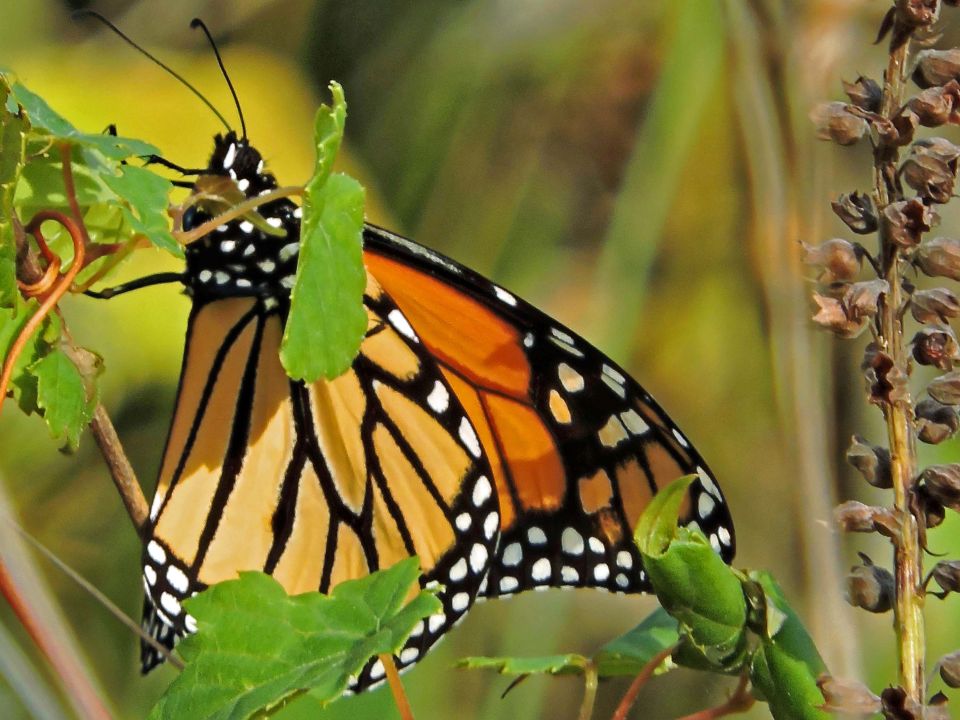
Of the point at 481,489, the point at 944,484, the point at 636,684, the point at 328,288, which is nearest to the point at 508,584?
the point at 481,489

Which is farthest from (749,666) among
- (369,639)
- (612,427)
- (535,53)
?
(535,53)

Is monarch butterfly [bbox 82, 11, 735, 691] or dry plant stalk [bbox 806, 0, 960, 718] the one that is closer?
dry plant stalk [bbox 806, 0, 960, 718]

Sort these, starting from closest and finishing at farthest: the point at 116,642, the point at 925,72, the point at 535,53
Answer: the point at 925,72, the point at 116,642, the point at 535,53

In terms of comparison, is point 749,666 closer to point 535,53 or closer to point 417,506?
point 417,506

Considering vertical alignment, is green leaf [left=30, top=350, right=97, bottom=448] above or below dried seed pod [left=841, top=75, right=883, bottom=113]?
below

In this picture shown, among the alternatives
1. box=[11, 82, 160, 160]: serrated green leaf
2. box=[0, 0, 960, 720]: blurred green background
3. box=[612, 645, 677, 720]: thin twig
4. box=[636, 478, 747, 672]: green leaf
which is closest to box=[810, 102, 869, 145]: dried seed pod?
box=[636, 478, 747, 672]: green leaf

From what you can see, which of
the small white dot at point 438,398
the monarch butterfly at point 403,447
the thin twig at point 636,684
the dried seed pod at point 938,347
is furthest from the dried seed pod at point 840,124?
the small white dot at point 438,398

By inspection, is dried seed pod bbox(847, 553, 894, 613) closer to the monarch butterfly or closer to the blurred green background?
the monarch butterfly
